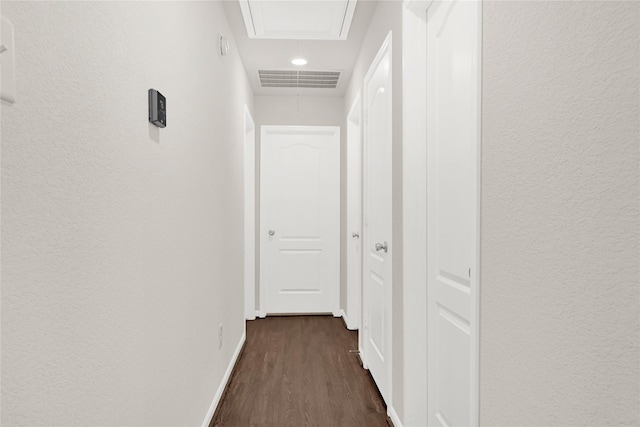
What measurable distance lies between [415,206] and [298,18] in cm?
160

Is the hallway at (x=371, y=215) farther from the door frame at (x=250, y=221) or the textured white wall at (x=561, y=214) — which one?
the door frame at (x=250, y=221)

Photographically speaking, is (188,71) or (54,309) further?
(188,71)

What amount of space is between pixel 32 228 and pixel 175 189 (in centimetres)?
90

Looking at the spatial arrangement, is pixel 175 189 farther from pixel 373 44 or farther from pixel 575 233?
pixel 373 44

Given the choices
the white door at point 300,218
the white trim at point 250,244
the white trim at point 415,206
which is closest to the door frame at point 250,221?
the white trim at point 250,244

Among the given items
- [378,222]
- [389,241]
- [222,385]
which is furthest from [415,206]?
[222,385]

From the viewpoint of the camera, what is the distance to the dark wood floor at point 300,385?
7.84ft

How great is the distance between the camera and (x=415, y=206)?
197cm

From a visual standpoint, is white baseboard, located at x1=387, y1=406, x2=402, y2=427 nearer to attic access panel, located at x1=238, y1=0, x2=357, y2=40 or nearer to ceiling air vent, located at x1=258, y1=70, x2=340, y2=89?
attic access panel, located at x1=238, y1=0, x2=357, y2=40

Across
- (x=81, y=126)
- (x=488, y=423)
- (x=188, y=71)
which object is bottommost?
(x=488, y=423)

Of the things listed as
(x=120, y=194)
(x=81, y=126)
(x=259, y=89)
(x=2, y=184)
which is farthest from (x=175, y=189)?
(x=259, y=89)

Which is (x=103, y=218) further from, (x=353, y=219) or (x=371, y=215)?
(x=353, y=219)

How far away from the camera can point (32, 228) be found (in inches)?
30.4

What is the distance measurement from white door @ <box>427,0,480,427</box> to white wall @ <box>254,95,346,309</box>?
2.75 m
